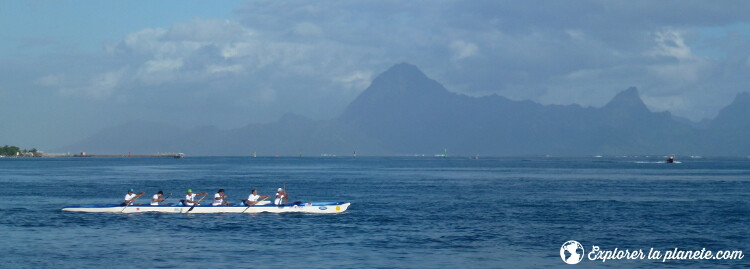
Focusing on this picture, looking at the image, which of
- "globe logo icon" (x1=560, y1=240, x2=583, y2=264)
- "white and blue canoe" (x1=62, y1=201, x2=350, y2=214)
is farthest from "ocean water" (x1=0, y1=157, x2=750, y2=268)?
"white and blue canoe" (x1=62, y1=201, x2=350, y2=214)

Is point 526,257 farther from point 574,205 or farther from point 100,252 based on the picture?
point 574,205

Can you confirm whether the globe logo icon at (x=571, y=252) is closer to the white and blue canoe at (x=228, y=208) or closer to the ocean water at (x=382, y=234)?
the ocean water at (x=382, y=234)

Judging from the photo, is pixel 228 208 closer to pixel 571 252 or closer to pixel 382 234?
pixel 382 234

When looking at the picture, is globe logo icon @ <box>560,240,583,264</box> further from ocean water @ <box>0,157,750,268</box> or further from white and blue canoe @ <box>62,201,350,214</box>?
white and blue canoe @ <box>62,201,350,214</box>

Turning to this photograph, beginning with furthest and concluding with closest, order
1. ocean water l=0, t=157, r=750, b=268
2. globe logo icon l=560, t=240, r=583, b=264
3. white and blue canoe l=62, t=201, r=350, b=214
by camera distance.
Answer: white and blue canoe l=62, t=201, r=350, b=214 → globe logo icon l=560, t=240, r=583, b=264 → ocean water l=0, t=157, r=750, b=268

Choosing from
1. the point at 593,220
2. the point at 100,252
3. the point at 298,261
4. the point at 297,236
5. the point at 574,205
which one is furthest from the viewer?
the point at 574,205

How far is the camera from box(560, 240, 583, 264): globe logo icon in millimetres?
35550

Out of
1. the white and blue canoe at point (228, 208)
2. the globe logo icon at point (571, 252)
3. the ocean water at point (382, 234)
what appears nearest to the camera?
the ocean water at point (382, 234)

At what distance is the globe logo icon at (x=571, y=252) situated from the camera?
35.5m

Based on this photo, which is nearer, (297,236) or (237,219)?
(297,236)

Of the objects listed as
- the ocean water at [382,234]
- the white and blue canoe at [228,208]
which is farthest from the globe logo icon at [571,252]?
the white and blue canoe at [228,208]

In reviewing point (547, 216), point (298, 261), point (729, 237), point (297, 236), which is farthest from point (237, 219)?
point (729, 237)

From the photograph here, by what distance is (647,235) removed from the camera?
44500mm

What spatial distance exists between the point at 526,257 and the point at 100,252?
21.2m
